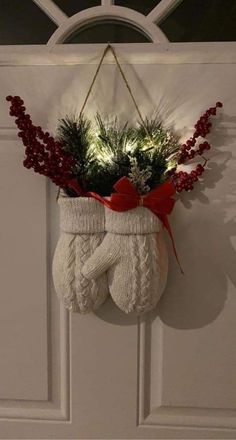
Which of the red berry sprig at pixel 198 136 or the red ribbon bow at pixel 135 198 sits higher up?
the red berry sprig at pixel 198 136

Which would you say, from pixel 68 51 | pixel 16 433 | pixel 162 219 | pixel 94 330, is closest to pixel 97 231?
pixel 162 219

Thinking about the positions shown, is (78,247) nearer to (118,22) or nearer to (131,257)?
(131,257)

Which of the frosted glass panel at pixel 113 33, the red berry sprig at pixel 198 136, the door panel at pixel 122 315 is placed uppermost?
the frosted glass panel at pixel 113 33

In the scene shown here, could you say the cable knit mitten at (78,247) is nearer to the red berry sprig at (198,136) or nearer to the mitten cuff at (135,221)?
the mitten cuff at (135,221)

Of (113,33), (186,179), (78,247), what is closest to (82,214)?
(78,247)

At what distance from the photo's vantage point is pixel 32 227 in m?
0.91

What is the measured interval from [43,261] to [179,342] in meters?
0.32

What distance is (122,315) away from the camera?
3.02ft

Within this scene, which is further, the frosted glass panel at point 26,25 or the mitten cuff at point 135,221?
the frosted glass panel at point 26,25

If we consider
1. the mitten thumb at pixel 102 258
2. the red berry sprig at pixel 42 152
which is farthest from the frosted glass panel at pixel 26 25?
the mitten thumb at pixel 102 258

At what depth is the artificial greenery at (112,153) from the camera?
81 centimetres

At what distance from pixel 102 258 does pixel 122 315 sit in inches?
6.5

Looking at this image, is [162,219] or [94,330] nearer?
[162,219]

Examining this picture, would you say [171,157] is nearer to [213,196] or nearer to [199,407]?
[213,196]
